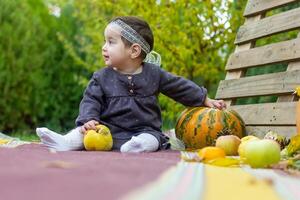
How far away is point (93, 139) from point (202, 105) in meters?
0.81

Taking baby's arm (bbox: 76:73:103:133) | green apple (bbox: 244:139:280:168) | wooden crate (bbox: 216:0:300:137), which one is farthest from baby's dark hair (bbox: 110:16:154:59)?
green apple (bbox: 244:139:280:168)

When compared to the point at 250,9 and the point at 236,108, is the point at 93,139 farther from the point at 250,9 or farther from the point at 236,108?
the point at 250,9

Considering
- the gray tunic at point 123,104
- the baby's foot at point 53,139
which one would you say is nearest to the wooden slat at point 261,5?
the gray tunic at point 123,104

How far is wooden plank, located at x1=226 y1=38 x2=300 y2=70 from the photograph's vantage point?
374cm

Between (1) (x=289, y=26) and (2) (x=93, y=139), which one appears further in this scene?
(1) (x=289, y=26)

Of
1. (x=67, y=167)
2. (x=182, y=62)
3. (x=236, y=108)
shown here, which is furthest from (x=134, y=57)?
(x=182, y=62)

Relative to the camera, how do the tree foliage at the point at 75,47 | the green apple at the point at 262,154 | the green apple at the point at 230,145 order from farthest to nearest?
the tree foliage at the point at 75,47
the green apple at the point at 230,145
the green apple at the point at 262,154

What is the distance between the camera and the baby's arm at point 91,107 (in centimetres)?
339

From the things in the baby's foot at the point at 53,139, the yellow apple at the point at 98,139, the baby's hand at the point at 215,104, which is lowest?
the baby's foot at the point at 53,139

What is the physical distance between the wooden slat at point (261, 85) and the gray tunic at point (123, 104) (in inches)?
29.3

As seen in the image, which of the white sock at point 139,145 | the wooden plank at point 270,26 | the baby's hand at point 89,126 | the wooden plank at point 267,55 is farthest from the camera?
the wooden plank at point 270,26

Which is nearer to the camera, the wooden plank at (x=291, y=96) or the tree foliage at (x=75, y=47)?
the wooden plank at (x=291, y=96)

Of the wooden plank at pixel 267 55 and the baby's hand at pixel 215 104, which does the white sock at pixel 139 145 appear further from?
the wooden plank at pixel 267 55

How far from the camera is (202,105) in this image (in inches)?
149
